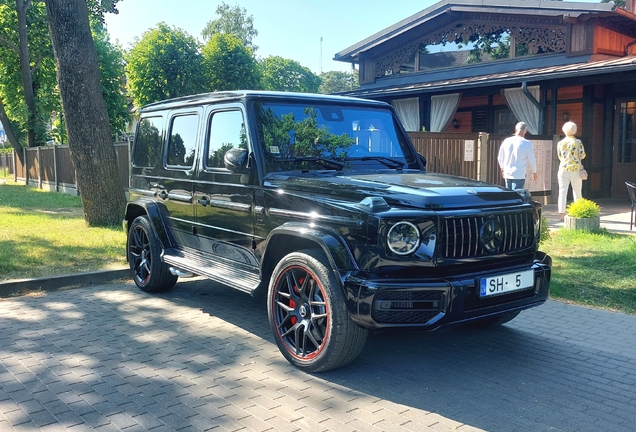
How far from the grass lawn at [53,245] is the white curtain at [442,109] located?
10967 mm

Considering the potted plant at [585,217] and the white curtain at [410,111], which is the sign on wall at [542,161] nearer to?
the potted plant at [585,217]

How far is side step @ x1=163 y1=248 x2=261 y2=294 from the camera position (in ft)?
16.0

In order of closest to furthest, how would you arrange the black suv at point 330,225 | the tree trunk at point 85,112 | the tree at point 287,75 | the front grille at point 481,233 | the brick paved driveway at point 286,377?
1. the brick paved driveway at point 286,377
2. the black suv at point 330,225
3. the front grille at point 481,233
4. the tree trunk at point 85,112
5. the tree at point 287,75

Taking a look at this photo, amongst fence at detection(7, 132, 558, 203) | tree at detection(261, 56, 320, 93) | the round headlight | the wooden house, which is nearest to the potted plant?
fence at detection(7, 132, 558, 203)

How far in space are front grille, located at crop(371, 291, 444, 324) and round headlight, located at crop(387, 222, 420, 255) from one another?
11.1 inches

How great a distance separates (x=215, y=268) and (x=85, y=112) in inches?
251

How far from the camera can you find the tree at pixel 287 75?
75688 millimetres

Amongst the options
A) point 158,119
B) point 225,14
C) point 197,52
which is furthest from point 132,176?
point 225,14

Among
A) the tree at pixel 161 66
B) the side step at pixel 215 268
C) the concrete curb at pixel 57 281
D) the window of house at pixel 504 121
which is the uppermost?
the tree at pixel 161 66

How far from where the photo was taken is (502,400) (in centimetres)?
379

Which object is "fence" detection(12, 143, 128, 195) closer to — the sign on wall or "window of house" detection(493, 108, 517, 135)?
"window of house" detection(493, 108, 517, 135)

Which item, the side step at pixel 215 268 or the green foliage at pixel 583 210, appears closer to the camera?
the side step at pixel 215 268

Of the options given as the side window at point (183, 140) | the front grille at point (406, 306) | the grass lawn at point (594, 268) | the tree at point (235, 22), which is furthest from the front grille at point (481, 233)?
the tree at point (235, 22)

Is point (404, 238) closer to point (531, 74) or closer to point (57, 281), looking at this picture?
point (57, 281)
